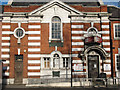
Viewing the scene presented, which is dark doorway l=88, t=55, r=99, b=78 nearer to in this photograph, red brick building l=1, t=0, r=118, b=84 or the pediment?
red brick building l=1, t=0, r=118, b=84

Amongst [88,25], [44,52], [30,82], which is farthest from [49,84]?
[88,25]

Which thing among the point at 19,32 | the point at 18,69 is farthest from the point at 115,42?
the point at 18,69

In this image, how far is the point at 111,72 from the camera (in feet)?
64.2

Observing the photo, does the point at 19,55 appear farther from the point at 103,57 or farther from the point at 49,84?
the point at 103,57

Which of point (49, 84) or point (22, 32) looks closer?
point (49, 84)

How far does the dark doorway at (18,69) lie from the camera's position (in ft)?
63.1

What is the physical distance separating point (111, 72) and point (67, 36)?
255 inches

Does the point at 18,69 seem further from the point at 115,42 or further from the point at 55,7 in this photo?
the point at 115,42

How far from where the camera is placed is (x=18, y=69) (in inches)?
764

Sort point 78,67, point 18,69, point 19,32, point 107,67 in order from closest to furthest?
point 78,67, point 107,67, point 18,69, point 19,32

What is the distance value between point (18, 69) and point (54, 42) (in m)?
5.09

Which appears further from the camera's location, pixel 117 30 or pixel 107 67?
pixel 117 30

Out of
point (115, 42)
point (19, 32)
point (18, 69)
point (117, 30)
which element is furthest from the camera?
point (117, 30)

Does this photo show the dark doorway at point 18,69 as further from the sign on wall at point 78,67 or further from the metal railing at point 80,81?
the sign on wall at point 78,67
